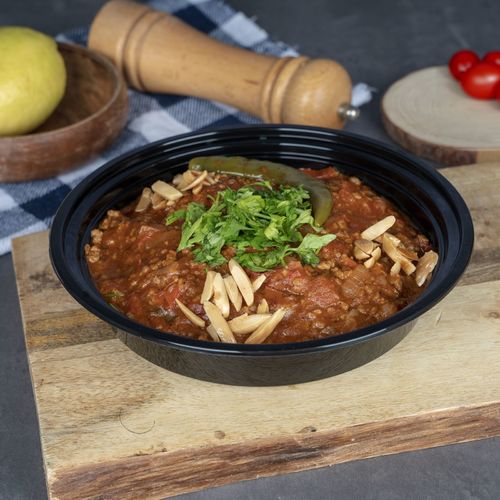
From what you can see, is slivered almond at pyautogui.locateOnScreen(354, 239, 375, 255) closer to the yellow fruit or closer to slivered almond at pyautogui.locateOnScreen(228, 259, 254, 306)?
slivered almond at pyautogui.locateOnScreen(228, 259, 254, 306)

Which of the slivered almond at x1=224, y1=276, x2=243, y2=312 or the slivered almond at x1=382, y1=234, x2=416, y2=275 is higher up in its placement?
the slivered almond at x1=224, y1=276, x2=243, y2=312

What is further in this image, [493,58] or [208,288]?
[493,58]

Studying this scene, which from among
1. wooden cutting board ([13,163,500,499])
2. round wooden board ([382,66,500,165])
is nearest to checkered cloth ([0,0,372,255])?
round wooden board ([382,66,500,165])

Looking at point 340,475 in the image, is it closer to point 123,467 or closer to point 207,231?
point 123,467

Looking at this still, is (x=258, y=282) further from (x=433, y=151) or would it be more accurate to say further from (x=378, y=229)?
(x=433, y=151)

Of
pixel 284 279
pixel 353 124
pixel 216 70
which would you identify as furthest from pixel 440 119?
pixel 284 279
